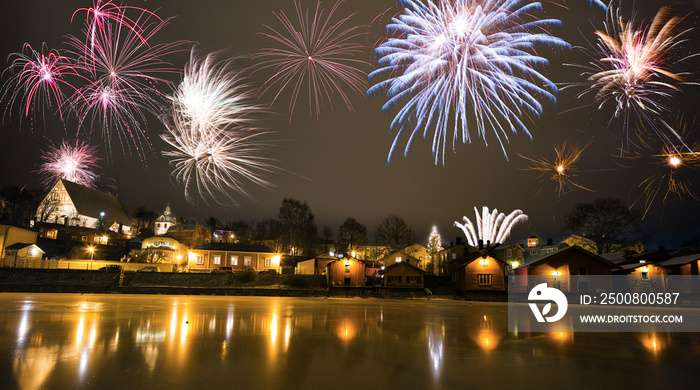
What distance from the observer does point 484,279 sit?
5062 cm

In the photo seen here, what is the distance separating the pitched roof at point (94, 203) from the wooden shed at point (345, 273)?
82.3m

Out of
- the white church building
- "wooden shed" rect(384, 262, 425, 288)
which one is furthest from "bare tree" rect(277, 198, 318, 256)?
the white church building

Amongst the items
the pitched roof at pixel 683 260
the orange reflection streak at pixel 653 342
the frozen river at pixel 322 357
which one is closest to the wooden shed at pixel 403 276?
the pitched roof at pixel 683 260

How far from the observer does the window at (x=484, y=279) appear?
50.4 m

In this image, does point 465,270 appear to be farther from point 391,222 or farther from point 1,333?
point 1,333

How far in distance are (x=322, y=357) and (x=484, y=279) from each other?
44.0 metres

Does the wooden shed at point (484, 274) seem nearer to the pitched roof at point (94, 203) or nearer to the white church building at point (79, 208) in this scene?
the white church building at point (79, 208)

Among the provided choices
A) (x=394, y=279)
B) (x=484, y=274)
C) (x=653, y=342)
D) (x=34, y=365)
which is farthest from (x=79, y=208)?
(x=653, y=342)

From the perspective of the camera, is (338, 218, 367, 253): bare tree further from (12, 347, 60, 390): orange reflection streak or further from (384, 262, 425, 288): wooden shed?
(12, 347, 60, 390): orange reflection streak

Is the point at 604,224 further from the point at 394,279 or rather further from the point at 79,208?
the point at 79,208

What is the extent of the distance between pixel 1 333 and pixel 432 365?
1625 centimetres

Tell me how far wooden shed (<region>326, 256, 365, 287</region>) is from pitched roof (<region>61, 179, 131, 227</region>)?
82311 mm

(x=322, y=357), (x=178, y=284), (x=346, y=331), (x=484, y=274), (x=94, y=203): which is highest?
(x=94, y=203)

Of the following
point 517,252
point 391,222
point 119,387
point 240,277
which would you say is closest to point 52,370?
point 119,387
